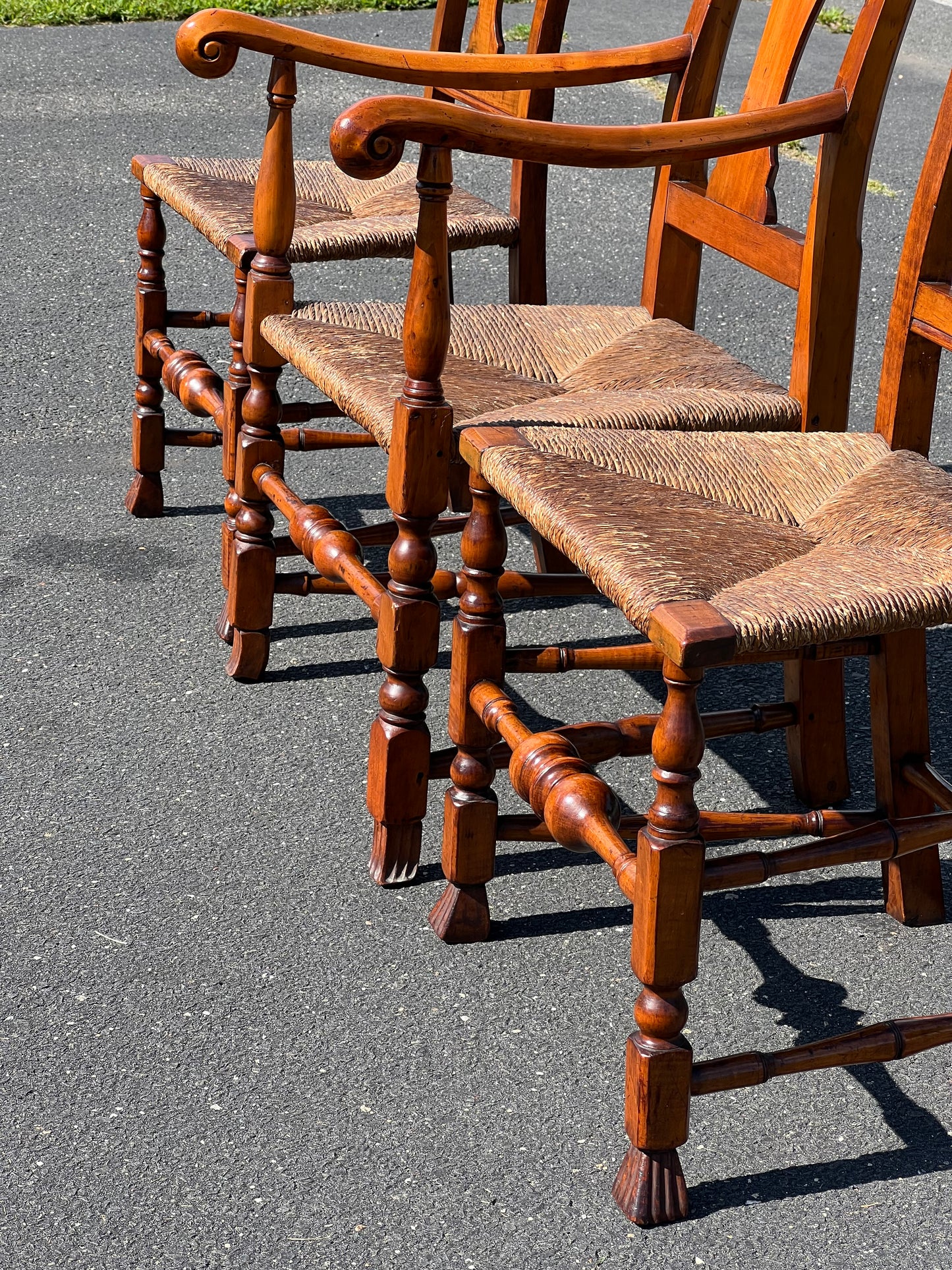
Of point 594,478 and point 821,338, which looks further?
point 821,338

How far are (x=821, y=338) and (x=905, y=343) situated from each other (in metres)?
0.17

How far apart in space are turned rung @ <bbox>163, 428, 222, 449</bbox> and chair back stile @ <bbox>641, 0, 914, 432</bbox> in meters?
0.93

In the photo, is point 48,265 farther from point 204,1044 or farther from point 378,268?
point 204,1044

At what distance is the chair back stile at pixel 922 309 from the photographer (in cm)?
174

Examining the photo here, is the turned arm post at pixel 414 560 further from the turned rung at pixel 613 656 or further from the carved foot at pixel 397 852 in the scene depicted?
the turned rung at pixel 613 656

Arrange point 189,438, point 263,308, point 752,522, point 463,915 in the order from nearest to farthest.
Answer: point 752,522 < point 463,915 < point 263,308 < point 189,438

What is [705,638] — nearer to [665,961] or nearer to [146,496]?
[665,961]

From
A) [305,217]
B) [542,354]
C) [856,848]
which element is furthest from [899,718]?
[305,217]

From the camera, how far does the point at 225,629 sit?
8.23 feet

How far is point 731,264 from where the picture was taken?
4469 millimetres

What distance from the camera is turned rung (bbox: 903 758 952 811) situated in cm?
179

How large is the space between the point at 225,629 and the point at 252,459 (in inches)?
12.3

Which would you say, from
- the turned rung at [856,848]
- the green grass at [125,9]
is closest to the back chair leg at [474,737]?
the turned rung at [856,848]

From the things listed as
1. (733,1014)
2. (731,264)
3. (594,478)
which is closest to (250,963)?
(733,1014)
